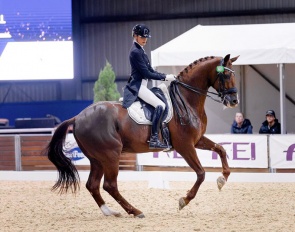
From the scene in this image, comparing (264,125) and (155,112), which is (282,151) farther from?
(155,112)

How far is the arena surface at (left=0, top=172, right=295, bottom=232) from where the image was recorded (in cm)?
824

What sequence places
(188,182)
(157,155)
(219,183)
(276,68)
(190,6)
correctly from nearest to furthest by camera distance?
(219,183) < (188,182) < (157,155) < (276,68) < (190,6)

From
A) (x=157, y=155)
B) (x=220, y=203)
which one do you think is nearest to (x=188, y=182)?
(x=157, y=155)

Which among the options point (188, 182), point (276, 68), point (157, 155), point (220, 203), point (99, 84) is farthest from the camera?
point (99, 84)

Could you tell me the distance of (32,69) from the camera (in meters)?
25.6

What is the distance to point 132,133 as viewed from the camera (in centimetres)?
925

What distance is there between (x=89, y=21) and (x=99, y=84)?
4351 millimetres

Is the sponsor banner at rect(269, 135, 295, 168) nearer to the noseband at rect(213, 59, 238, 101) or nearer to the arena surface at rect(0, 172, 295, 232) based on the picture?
the arena surface at rect(0, 172, 295, 232)

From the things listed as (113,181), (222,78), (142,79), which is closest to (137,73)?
(142,79)

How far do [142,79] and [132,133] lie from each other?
0.69m

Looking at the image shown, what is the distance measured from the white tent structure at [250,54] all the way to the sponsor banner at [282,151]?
1.74 feet

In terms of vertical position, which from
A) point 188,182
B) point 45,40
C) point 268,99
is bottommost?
point 188,182

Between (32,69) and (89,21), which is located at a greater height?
(89,21)

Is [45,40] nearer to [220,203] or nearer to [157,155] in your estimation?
[157,155]
